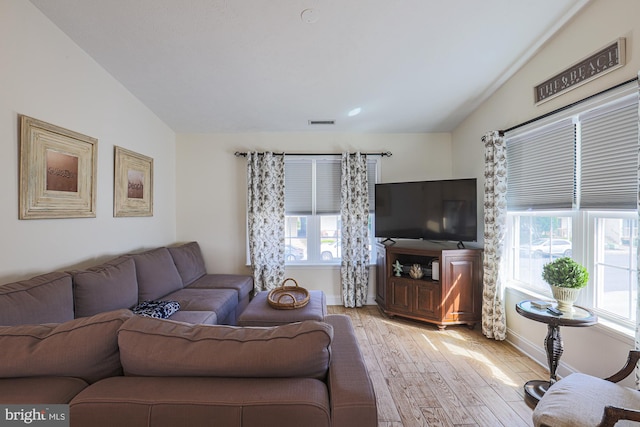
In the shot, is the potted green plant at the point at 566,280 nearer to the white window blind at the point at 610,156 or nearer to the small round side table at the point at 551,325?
the small round side table at the point at 551,325

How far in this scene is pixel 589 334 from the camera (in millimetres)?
2109

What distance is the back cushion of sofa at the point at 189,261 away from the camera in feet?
11.1

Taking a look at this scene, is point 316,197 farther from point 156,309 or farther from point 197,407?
point 197,407

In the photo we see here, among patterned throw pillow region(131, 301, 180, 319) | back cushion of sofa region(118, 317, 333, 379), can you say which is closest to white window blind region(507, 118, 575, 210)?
back cushion of sofa region(118, 317, 333, 379)

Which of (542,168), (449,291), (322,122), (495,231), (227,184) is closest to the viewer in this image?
(542,168)

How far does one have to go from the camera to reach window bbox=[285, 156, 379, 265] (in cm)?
424

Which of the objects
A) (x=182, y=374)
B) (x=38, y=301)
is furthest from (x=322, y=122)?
(x=182, y=374)

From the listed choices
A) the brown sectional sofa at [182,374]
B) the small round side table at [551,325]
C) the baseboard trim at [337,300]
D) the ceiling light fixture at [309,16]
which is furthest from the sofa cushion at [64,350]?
the baseboard trim at [337,300]

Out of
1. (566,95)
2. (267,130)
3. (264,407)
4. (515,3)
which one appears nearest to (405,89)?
(515,3)

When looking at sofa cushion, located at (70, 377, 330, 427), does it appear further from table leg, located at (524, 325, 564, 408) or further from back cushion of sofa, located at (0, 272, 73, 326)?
table leg, located at (524, 325, 564, 408)

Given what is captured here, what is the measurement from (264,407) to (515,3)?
2.83 meters

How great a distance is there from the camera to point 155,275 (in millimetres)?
2807

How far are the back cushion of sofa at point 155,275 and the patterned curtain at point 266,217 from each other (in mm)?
1140

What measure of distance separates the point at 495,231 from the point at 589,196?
91 centimetres
